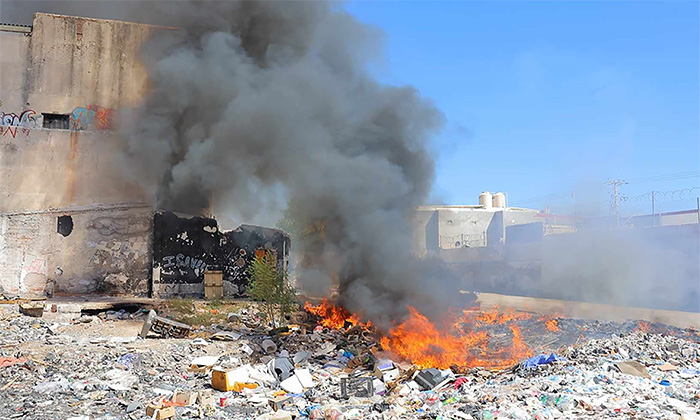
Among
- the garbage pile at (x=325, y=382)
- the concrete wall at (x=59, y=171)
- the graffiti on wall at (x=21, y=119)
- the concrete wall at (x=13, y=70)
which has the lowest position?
the garbage pile at (x=325, y=382)

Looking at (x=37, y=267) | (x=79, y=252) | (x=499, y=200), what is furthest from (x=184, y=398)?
(x=499, y=200)

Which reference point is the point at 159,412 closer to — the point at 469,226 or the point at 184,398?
the point at 184,398

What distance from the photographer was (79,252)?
16.0 m

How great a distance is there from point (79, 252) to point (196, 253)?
11.7ft

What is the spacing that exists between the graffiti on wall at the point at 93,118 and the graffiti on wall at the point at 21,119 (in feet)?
3.89

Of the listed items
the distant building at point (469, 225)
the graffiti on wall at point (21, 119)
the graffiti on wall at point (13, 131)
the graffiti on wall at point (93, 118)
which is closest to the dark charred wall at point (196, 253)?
the graffiti on wall at point (93, 118)

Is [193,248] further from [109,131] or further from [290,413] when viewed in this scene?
[290,413]

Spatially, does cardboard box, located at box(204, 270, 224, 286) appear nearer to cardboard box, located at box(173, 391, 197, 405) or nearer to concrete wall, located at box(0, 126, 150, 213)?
concrete wall, located at box(0, 126, 150, 213)

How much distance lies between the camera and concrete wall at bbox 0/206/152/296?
15445 millimetres

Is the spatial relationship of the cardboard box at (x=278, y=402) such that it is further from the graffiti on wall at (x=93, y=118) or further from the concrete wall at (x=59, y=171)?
the graffiti on wall at (x=93, y=118)

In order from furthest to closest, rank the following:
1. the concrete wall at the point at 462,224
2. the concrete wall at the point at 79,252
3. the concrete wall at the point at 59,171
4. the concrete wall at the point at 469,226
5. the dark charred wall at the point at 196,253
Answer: the concrete wall at the point at 462,224
the concrete wall at the point at 469,226
the concrete wall at the point at 59,171
the dark charred wall at the point at 196,253
the concrete wall at the point at 79,252

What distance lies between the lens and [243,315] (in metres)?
13.6

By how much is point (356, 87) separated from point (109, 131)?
385 inches

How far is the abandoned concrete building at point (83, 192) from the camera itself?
52.0 feet
